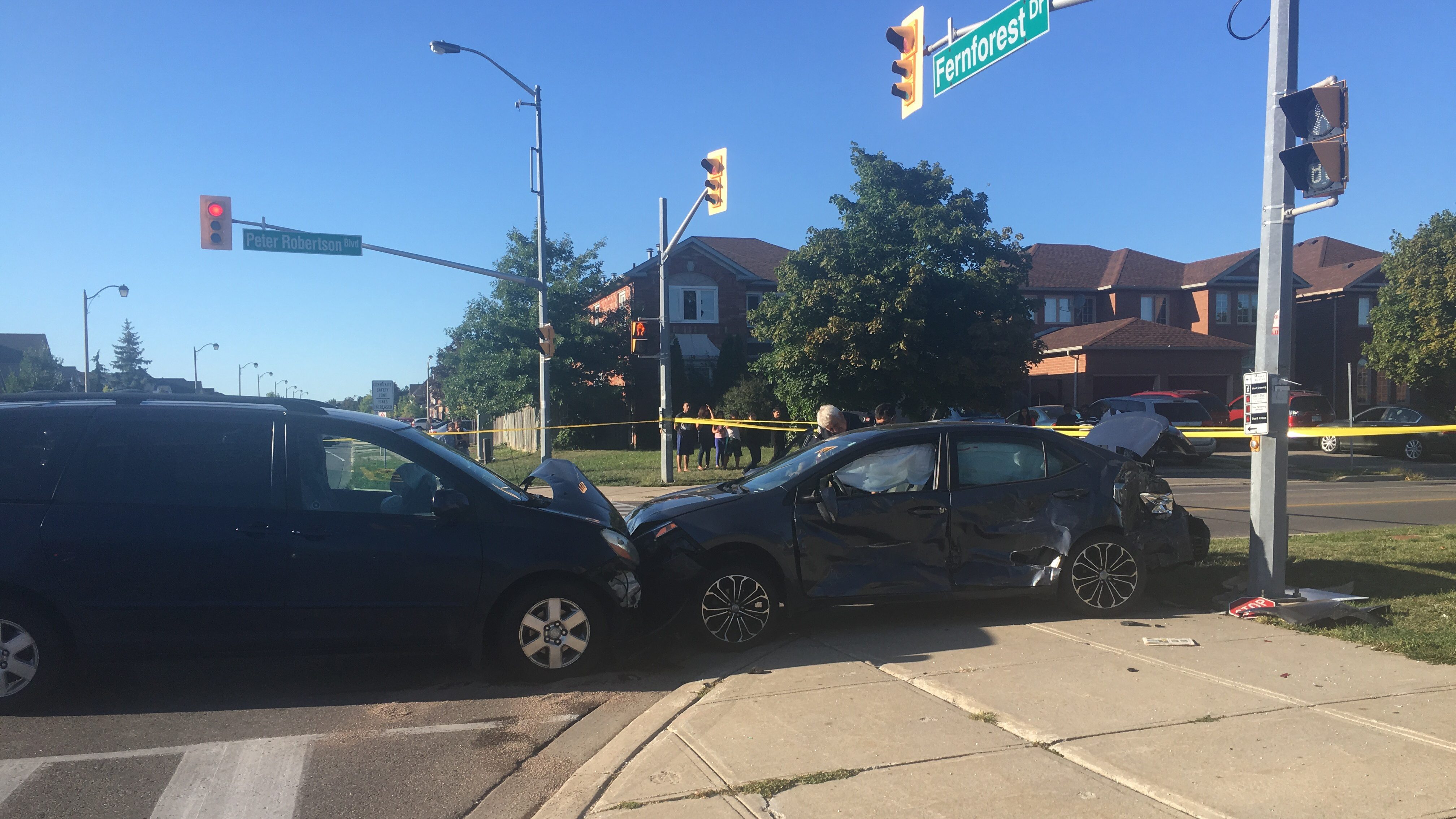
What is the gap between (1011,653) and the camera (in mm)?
5875

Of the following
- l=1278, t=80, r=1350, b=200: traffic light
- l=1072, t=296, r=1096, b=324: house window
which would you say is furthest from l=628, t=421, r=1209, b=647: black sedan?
l=1072, t=296, r=1096, b=324: house window

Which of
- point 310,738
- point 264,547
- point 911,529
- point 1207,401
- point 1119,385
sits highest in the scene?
point 1119,385

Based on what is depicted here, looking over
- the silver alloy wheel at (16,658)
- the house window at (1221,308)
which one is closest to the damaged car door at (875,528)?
the silver alloy wheel at (16,658)

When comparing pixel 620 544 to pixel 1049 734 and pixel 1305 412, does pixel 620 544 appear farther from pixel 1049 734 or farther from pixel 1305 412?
pixel 1305 412

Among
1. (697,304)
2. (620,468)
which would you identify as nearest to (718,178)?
(620,468)

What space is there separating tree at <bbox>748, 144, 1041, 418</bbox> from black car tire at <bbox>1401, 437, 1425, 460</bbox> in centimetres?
1010

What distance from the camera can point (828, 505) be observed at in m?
6.39

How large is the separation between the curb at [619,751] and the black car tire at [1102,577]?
249cm

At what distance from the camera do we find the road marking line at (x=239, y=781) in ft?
12.8

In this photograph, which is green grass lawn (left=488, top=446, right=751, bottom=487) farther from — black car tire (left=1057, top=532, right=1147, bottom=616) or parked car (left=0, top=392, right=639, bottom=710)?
parked car (left=0, top=392, right=639, bottom=710)

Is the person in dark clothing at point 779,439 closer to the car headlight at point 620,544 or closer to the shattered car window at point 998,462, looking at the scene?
the shattered car window at point 998,462

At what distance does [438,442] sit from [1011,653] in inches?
150

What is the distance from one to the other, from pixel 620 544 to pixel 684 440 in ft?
49.7

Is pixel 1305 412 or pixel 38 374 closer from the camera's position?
pixel 1305 412
